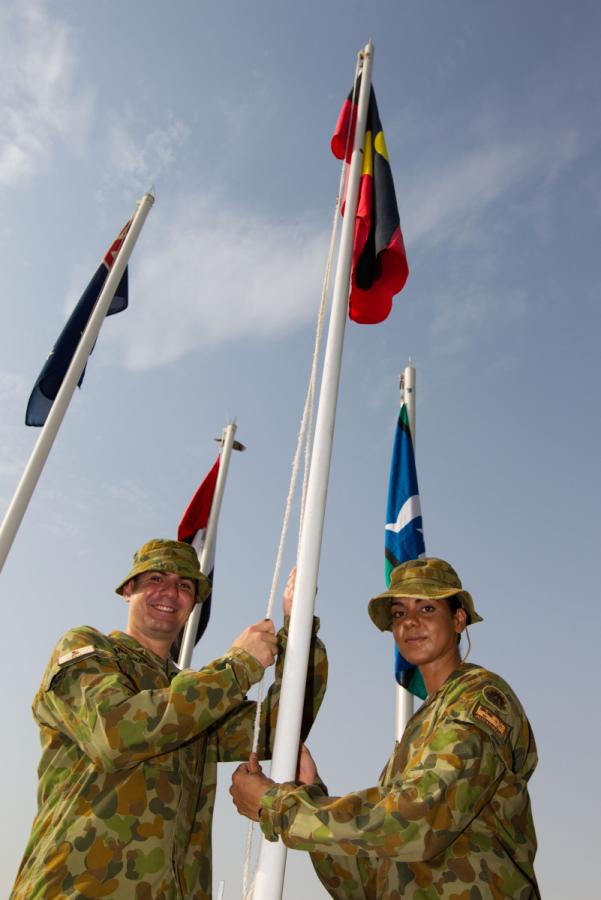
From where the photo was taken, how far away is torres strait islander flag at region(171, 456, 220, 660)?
8.70 m

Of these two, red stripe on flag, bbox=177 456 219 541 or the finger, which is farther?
red stripe on flag, bbox=177 456 219 541

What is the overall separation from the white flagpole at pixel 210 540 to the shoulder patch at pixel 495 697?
179 inches

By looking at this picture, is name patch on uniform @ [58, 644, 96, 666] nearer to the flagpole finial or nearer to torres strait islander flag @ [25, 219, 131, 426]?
torres strait islander flag @ [25, 219, 131, 426]

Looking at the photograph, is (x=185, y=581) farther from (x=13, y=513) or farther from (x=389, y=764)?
(x=13, y=513)

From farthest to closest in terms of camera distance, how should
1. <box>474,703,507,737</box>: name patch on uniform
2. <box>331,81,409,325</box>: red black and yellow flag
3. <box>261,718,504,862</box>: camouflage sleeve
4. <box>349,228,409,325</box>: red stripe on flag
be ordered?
<box>349,228,409,325</box>: red stripe on flag < <box>331,81,409,325</box>: red black and yellow flag < <box>474,703,507,737</box>: name patch on uniform < <box>261,718,504,862</box>: camouflage sleeve

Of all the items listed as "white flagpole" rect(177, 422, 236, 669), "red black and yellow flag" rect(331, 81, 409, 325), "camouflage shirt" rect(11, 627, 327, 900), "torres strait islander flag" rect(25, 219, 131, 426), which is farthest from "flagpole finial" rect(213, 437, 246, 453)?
"camouflage shirt" rect(11, 627, 327, 900)

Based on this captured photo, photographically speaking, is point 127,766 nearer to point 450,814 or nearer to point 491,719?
point 450,814

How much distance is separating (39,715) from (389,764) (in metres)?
1.72

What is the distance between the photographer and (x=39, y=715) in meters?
3.20

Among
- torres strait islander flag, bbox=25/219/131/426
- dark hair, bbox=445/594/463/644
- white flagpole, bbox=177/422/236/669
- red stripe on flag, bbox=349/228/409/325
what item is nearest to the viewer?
dark hair, bbox=445/594/463/644

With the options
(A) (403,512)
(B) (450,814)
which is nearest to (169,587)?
(B) (450,814)

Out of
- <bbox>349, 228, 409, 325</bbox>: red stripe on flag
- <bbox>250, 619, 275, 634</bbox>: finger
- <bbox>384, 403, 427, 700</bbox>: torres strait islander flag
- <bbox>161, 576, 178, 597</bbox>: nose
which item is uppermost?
<bbox>349, 228, 409, 325</bbox>: red stripe on flag

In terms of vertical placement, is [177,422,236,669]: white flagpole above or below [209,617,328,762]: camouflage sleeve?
above

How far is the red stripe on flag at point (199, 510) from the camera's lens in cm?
916
